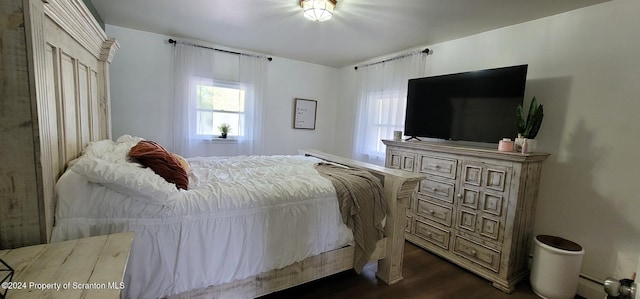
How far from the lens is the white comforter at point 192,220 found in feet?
4.06

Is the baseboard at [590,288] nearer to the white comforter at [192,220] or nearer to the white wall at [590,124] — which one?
the white wall at [590,124]

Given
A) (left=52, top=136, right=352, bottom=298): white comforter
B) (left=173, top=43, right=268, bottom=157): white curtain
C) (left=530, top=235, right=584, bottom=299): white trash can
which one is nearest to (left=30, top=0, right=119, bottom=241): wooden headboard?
(left=52, top=136, right=352, bottom=298): white comforter

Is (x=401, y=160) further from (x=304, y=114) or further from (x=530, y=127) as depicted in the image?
(x=304, y=114)

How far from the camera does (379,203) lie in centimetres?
198

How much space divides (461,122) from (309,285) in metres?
2.20

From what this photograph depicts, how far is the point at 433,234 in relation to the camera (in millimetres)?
2689

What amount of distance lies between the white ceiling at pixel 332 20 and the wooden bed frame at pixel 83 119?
0.79 metres

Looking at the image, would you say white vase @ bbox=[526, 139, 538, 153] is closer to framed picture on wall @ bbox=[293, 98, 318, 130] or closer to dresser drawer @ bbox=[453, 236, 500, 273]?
dresser drawer @ bbox=[453, 236, 500, 273]

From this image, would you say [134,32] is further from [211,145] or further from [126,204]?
[126,204]

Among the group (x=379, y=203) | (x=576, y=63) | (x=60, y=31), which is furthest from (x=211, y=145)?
(x=576, y=63)

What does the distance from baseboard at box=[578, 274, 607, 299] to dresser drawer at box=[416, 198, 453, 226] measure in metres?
1.02

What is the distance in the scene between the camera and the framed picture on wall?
4.68 m

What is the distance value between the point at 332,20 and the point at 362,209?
6.43 ft

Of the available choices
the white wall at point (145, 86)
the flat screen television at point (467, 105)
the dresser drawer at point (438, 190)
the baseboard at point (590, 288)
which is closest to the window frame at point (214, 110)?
the white wall at point (145, 86)
